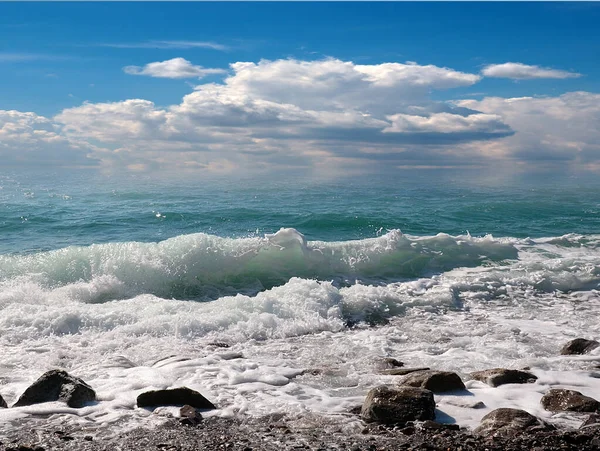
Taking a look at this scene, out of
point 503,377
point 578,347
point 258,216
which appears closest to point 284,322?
point 503,377

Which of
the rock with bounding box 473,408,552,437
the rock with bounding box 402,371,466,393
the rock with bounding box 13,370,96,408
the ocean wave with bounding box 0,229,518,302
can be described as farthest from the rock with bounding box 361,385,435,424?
the ocean wave with bounding box 0,229,518,302

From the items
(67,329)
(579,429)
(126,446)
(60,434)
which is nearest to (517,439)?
(579,429)

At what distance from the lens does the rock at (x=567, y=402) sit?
569 cm

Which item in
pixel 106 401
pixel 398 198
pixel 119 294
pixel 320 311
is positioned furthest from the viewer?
pixel 398 198

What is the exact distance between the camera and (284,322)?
9.91 metres

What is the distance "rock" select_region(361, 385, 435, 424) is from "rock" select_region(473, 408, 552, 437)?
561mm

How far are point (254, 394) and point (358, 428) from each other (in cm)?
162

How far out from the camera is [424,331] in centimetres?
970

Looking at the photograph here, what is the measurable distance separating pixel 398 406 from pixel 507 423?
1110 mm

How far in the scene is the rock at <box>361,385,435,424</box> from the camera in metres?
5.46

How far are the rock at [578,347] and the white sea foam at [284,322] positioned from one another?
0.88 feet

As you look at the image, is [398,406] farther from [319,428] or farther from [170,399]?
[170,399]

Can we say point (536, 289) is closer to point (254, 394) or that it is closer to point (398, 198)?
A: point (254, 394)

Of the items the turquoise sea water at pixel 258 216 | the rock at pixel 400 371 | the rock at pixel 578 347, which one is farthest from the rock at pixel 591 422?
the turquoise sea water at pixel 258 216
